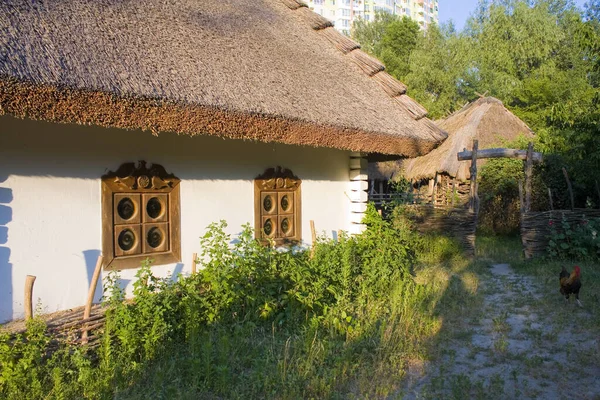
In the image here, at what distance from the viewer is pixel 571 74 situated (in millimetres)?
23141

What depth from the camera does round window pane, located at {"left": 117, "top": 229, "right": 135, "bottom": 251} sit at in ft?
16.7

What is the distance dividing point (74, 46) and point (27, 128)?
0.83 m

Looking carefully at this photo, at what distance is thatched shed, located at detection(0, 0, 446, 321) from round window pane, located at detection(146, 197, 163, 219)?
15mm

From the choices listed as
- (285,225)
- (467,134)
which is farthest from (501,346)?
(467,134)

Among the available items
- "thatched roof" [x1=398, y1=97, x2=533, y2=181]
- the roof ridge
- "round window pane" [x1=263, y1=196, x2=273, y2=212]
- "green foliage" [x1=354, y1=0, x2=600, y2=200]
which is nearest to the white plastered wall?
"round window pane" [x1=263, y1=196, x2=273, y2=212]

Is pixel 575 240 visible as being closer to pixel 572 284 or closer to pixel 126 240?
pixel 572 284

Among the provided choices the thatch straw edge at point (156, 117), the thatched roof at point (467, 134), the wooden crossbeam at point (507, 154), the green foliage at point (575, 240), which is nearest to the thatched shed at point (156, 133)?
the thatch straw edge at point (156, 117)

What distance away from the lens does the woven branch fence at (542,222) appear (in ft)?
30.2

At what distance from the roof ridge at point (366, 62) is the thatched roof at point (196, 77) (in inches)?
1.1

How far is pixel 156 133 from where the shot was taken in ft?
14.3

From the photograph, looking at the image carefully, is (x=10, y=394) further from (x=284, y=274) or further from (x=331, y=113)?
(x=331, y=113)

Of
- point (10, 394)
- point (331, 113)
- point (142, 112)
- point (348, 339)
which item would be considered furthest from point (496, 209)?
point (10, 394)

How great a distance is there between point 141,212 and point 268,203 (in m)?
1.86

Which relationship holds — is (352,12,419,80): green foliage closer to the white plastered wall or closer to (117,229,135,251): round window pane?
the white plastered wall
